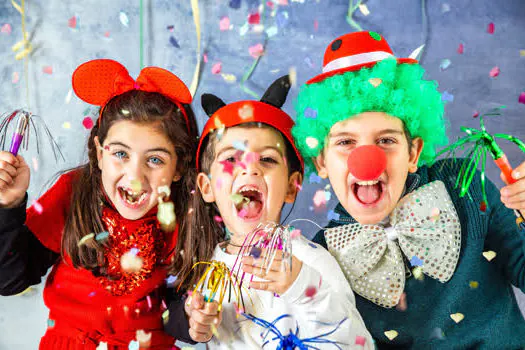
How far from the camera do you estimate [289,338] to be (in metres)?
1.33

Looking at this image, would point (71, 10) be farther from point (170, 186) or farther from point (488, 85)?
point (488, 85)

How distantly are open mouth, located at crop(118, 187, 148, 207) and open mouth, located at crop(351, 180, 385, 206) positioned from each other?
579 mm

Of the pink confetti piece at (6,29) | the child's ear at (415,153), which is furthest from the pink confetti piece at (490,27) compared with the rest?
the pink confetti piece at (6,29)

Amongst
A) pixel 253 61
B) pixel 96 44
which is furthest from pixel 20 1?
pixel 253 61

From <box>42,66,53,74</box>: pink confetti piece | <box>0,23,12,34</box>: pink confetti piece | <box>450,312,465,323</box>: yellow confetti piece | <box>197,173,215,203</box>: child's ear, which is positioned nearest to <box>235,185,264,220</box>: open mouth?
<box>197,173,215,203</box>: child's ear

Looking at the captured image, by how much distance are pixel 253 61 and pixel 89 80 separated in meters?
0.54

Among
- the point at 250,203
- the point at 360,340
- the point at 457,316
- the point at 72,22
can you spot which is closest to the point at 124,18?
the point at 72,22

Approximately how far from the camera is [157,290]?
1658 millimetres

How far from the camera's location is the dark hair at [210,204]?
5.07 ft

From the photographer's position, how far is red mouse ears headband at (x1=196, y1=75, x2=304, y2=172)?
1.50 metres

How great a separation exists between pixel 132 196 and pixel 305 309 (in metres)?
0.62

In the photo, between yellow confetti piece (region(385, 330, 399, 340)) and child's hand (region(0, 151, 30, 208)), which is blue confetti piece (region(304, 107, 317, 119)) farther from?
child's hand (region(0, 151, 30, 208))

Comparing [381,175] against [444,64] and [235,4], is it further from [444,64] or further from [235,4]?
[235,4]

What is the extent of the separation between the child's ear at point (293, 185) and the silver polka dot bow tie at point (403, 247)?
0.20m
